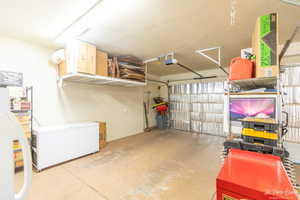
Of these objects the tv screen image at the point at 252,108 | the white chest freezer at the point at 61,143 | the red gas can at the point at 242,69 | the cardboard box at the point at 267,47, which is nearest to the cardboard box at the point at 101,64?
the white chest freezer at the point at 61,143

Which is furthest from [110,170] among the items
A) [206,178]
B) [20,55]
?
[20,55]

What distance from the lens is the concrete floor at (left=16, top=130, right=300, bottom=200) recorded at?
6.08ft

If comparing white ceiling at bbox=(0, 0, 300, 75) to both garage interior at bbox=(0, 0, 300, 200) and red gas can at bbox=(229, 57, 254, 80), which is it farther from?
red gas can at bbox=(229, 57, 254, 80)

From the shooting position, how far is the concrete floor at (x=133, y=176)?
185cm

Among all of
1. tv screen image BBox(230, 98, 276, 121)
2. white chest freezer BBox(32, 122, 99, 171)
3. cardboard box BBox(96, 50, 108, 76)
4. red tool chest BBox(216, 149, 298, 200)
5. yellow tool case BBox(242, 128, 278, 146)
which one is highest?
cardboard box BBox(96, 50, 108, 76)

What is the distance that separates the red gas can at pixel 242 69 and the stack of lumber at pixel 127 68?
8.25ft

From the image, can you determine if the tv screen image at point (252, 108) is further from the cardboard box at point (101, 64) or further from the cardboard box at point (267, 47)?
the cardboard box at point (101, 64)

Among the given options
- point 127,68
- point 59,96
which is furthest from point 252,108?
point 59,96

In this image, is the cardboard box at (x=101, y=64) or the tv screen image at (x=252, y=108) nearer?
the tv screen image at (x=252, y=108)

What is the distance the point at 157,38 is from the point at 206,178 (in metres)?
2.82

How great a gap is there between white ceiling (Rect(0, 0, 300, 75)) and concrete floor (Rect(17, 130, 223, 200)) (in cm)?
262

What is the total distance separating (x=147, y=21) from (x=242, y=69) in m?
1.61

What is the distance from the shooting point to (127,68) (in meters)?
3.64

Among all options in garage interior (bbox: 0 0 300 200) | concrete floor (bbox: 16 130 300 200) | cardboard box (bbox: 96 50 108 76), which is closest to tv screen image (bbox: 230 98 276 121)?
garage interior (bbox: 0 0 300 200)
